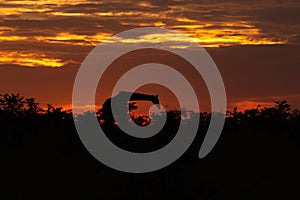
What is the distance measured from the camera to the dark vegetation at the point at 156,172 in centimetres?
2662

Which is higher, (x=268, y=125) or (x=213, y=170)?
(x=268, y=125)

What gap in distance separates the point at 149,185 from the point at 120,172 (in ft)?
13.4

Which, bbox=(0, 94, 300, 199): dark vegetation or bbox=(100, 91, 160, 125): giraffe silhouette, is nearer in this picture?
bbox=(0, 94, 300, 199): dark vegetation

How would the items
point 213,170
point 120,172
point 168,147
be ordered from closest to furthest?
point 168,147
point 120,172
point 213,170

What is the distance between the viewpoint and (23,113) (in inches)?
1462

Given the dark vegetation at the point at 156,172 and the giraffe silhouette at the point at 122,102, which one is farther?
the giraffe silhouette at the point at 122,102

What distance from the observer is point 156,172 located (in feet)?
86.1

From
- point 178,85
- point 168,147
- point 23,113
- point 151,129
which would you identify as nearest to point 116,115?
point 151,129

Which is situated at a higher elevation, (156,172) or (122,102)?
(122,102)

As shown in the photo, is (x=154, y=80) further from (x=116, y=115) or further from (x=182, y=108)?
(x=116, y=115)

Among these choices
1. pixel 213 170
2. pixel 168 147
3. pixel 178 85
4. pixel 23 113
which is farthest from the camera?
pixel 23 113

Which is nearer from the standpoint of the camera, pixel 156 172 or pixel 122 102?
pixel 156 172

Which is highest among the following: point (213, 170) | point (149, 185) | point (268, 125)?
point (268, 125)

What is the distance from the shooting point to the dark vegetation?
26625mm
